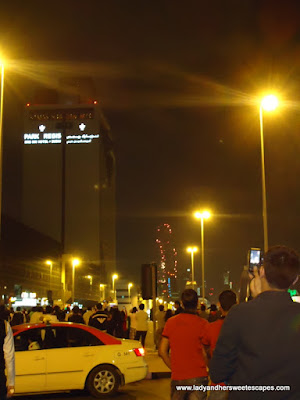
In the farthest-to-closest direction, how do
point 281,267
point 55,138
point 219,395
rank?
1. point 55,138
2. point 219,395
3. point 281,267

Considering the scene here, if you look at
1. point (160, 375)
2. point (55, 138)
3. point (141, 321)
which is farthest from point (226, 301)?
point (55, 138)

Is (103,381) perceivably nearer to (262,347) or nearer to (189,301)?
(189,301)

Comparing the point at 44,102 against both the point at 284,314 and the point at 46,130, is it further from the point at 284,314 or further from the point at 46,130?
the point at 284,314

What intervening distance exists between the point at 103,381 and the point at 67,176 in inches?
5257

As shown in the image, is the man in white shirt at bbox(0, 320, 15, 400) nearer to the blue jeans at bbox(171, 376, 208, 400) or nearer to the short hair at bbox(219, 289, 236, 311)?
the blue jeans at bbox(171, 376, 208, 400)

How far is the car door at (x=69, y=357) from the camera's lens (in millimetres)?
12391

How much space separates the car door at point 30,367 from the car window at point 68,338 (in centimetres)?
26

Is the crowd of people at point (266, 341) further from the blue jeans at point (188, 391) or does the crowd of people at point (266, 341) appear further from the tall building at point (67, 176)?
the tall building at point (67, 176)

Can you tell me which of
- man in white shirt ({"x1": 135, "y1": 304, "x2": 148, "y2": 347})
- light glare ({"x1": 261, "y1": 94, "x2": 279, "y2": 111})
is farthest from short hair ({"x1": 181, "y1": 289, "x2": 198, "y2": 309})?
light glare ({"x1": 261, "y1": 94, "x2": 279, "y2": 111})

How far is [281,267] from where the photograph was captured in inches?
143

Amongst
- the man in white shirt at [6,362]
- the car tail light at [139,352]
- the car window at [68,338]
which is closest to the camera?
the man in white shirt at [6,362]

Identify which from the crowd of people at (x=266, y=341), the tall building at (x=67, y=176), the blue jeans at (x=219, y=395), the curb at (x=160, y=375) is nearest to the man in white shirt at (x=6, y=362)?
the blue jeans at (x=219, y=395)

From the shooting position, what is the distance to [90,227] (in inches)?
5477

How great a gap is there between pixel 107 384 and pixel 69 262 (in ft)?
311
